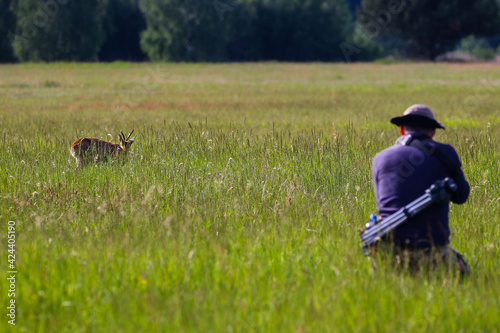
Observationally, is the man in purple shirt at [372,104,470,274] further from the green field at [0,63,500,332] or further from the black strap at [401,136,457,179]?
the green field at [0,63,500,332]

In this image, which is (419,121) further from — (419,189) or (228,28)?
(228,28)

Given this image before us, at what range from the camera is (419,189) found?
4.58 m

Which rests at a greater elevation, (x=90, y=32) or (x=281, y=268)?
(x=90, y=32)

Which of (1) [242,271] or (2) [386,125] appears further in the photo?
(2) [386,125]

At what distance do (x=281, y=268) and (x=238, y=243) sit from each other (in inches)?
25.4

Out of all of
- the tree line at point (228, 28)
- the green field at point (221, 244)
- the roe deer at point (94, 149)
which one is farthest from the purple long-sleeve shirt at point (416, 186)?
the tree line at point (228, 28)

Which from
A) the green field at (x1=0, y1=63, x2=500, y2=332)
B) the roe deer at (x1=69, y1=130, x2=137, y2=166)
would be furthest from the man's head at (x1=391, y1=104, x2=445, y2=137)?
the roe deer at (x1=69, y1=130, x2=137, y2=166)

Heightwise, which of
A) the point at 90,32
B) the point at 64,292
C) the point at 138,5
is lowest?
the point at 64,292

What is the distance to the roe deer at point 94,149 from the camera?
8.88 m

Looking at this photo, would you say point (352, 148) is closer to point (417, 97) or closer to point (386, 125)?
point (386, 125)

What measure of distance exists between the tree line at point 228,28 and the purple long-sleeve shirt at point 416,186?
185 feet

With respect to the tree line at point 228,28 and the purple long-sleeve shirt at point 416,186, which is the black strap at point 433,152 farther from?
the tree line at point 228,28

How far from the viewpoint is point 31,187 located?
292 inches

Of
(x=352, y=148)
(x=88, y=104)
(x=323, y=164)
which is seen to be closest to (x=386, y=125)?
(x=352, y=148)
